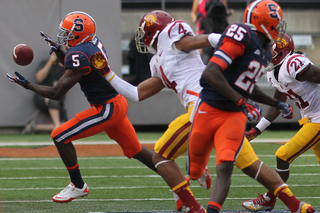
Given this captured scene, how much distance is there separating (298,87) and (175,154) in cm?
152

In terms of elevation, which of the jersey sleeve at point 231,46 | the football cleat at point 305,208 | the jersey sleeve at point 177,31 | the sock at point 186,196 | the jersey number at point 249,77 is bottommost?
the sock at point 186,196

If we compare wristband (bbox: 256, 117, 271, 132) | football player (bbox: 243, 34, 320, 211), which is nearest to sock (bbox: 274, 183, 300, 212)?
football player (bbox: 243, 34, 320, 211)

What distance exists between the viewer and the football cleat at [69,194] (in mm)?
4977

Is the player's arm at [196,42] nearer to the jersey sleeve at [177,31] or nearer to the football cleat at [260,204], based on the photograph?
the jersey sleeve at [177,31]

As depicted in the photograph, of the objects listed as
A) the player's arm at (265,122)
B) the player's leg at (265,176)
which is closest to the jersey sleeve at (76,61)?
the player's arm at (265,122)

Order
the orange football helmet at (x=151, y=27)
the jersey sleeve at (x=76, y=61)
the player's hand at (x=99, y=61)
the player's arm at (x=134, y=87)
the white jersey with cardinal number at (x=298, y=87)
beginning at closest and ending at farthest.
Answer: the player's hand at (x=99, y=61)
the player's arm at (x=134, y=87)
the orange football helmet at (x=151, y=27)
the white jersey with cardinal number at (x=298, y=87)
the jersey sleeve at (x=76, y=61)

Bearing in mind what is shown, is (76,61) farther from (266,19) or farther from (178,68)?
(266,19)

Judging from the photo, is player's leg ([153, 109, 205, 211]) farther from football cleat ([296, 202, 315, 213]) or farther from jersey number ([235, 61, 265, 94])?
football cleat ([296, 202, 315, 213])

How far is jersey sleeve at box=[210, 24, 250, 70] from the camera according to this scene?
3494mm

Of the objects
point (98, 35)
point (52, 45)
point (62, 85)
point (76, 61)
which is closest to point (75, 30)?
point (52, 45)

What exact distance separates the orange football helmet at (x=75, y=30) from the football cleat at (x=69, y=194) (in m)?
1.53

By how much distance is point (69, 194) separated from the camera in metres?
5.01

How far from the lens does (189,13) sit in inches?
533

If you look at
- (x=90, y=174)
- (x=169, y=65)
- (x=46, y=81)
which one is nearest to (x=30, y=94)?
(x=46, y=81)
